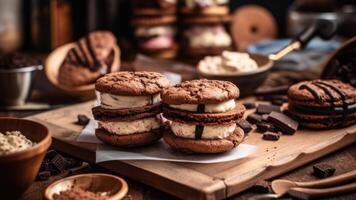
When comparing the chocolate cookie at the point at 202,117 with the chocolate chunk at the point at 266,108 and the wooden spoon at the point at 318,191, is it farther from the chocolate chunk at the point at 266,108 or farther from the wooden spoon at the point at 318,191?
the chocolate chunk at the point at 266,108

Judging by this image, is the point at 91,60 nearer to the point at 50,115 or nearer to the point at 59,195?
the point at 50,115

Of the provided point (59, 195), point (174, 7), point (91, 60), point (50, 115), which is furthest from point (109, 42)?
point (59, 195)

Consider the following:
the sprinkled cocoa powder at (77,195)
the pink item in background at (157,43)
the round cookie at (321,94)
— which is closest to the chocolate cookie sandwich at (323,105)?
the round cookie at (321,94)

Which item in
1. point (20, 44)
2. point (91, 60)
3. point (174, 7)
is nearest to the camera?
point (91, 60)

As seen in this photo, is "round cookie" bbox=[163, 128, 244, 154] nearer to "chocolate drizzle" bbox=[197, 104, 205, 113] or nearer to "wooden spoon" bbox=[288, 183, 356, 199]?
"chocolate drizzle" bbox=[197, 104, 205, 113]

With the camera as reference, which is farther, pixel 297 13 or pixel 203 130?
pixel 297 13

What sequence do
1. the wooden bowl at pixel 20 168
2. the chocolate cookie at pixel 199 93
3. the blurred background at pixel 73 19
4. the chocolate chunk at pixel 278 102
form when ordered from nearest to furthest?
the wooden bowl at pixel 20 168 < the chocolate cookie at pixel 199 93 < the chocolate chunk at pixel 278 102 < the blurred background at pixel 73 19

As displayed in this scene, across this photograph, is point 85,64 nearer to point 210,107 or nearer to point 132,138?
point 132,138
